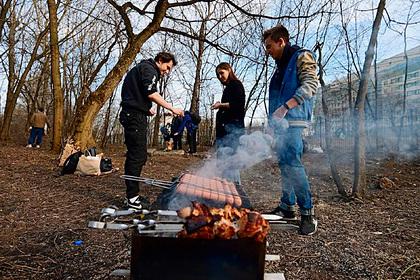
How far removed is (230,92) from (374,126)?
1085 cm

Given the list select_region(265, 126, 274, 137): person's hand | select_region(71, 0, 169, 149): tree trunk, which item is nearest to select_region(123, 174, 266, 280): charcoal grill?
select_region(265, 126, 274, 137): person's hand

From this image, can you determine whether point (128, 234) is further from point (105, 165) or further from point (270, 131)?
point (105, 165)

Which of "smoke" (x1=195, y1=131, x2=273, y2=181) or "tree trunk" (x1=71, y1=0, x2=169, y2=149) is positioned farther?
"tree trunk" (x1=71, y1=0, x2=169, y2=149)

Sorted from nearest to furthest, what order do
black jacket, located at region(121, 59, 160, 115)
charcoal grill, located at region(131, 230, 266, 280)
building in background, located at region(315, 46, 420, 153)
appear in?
charcoal grill, located at region(131, 230, 266, 280), black jacket, located at region(121, 59, 160, 115), building in background, located at region(315, 46, 420, 153)

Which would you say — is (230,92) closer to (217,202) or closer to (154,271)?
(217,202)

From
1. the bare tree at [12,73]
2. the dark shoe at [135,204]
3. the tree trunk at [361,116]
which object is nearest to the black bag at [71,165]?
the dark shoe at [135,204]

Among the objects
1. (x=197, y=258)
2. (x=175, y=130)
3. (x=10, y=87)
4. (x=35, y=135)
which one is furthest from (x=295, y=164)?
(x=10, y=87)

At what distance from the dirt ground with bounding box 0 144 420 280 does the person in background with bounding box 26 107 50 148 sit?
797 cm

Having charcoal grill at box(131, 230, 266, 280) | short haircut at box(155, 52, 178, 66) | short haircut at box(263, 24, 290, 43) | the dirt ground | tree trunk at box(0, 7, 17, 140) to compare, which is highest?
tree trunk at box(0, 7, 17, 140)

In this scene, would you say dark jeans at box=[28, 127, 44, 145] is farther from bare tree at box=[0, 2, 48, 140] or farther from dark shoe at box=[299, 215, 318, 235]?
dark shoe at box=[299, 215, 318, 235]

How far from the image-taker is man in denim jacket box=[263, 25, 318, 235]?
2.89 meters

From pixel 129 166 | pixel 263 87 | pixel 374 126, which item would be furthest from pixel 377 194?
pixel 263 87

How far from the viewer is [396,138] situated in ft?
39.3

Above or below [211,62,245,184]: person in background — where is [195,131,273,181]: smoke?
below
